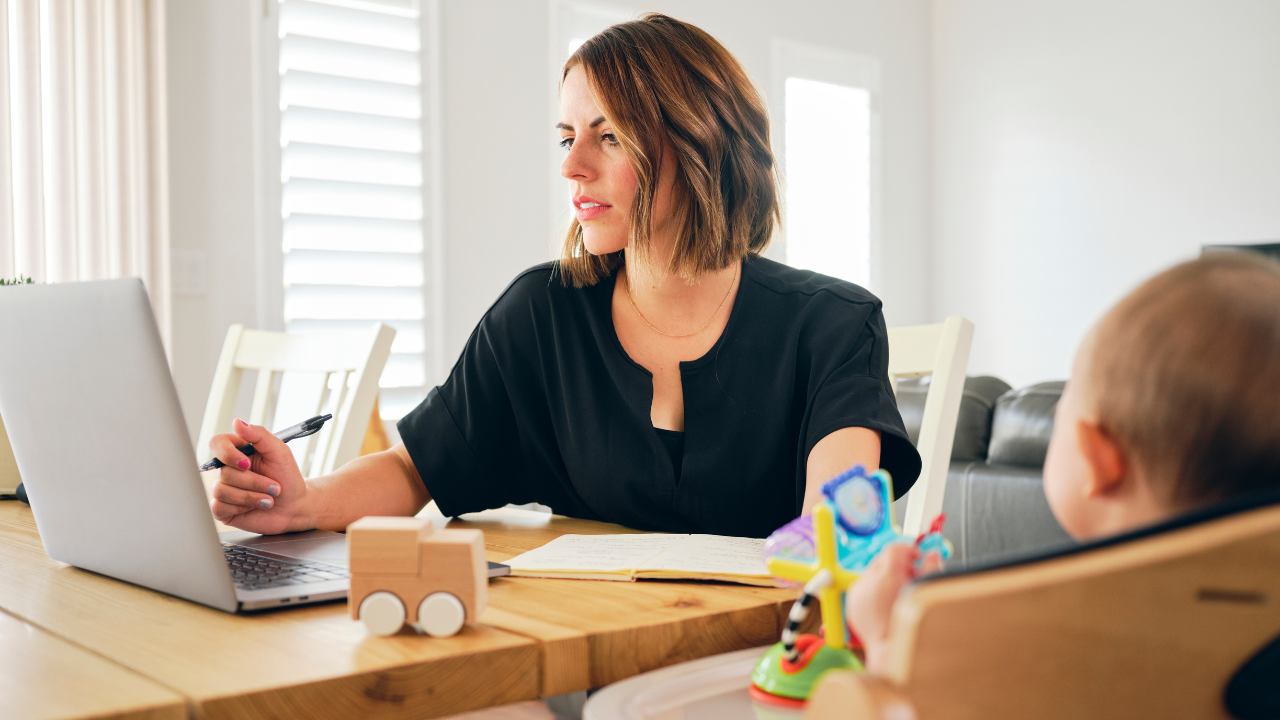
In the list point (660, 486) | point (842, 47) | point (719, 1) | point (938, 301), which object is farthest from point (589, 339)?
point (938, 301)

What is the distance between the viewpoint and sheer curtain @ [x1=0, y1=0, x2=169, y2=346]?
2586mm

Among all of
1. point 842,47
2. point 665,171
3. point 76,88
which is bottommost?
point 665,171

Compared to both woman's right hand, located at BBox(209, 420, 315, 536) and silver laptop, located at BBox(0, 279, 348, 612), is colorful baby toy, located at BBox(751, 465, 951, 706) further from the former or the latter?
woman's right hand, located at BBox(209, 420, 315, 536)

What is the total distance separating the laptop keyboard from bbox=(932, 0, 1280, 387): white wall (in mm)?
4015

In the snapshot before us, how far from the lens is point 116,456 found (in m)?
0.63

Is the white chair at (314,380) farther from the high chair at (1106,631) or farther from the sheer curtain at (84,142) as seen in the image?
the sheer curtain at (84,142)

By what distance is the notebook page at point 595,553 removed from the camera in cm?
75

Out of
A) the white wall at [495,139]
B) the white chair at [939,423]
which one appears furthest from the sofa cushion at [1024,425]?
the white wall at [495,139]

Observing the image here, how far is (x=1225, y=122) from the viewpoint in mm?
4277

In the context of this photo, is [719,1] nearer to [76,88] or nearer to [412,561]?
[76,88]

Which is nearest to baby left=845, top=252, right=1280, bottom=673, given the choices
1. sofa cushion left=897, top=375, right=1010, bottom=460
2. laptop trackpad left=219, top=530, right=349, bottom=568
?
laptop trackpad left=219, top=530, right=349, bottom=568

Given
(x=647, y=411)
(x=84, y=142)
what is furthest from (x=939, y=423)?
(x=84, y=142)

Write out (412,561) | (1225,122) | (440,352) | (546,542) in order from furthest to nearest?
(1225,122) → (440,352) → (546,542) → (412,561)

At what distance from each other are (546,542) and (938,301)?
4869 millimetres
